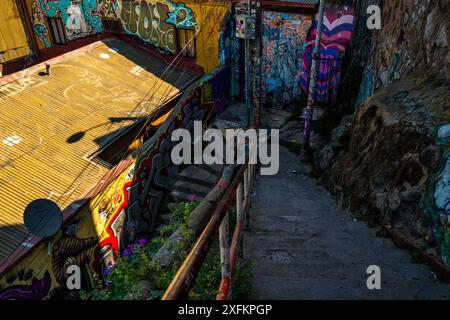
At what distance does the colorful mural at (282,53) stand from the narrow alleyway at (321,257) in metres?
8.77

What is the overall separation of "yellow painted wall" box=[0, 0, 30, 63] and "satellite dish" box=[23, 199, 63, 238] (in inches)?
583

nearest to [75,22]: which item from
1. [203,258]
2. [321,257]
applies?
[321,257]

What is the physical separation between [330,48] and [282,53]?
1.93 m

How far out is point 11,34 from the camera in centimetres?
1880

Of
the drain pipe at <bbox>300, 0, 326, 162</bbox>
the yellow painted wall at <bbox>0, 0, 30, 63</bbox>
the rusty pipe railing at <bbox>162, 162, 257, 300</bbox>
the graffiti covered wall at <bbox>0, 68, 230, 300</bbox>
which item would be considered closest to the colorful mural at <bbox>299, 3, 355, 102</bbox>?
the drain pipe at <bbox>300, 0, 326, 162</bbox>

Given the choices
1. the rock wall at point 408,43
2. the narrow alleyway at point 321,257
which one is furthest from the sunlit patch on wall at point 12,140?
the rock wall at point 408,43

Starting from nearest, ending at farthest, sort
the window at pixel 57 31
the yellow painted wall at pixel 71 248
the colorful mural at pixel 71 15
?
the yellow painted wall at pixel 71 248, the colorful mural at pixel 71 15, the window at pixel 57 31

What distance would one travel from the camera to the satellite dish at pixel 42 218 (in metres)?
7.24

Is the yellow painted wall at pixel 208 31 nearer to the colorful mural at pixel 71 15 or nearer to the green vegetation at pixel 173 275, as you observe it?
the colorful mural at pixel 71 15

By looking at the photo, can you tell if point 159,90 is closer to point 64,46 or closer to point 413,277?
point 64,46

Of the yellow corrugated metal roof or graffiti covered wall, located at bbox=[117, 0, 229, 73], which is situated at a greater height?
graffiti covered wall, located at bbox=[117, 0, 229, 73]

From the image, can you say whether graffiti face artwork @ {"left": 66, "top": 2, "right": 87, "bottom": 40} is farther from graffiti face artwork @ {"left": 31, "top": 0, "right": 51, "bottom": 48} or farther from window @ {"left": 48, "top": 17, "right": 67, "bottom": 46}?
graffiti face artwork @ {"left": 31, "top": 0, "right": 51, "bottom": 48}

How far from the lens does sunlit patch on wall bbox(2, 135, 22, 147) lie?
34.0 feet

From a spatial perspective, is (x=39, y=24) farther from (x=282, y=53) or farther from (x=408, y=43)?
(x=408, y=43)
